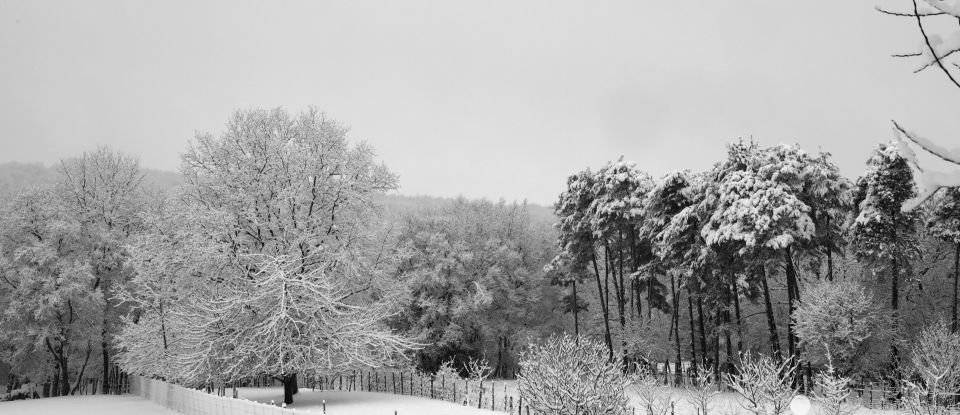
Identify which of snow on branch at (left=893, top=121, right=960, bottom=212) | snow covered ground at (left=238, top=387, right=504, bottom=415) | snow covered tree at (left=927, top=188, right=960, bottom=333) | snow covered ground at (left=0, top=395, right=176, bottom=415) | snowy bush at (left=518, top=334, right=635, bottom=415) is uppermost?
snow covered tree at (left=927, top=188, right=960, bottom=333)

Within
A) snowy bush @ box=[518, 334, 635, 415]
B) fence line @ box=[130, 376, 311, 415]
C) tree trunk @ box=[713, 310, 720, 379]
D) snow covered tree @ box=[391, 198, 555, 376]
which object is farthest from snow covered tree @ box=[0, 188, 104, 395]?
tree trunk @ box=[713, 310, 720, 379]

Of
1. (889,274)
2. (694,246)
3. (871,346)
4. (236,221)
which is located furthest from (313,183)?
(889,274)

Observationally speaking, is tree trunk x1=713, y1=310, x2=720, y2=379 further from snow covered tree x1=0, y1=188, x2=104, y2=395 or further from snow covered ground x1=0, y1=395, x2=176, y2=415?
snow covered tree x1=0, y1=188, x2=104, y2=395

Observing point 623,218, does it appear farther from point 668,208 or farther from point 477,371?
point 477,371

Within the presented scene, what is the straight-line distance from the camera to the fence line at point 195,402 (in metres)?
19.5

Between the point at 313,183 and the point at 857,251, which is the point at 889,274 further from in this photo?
the point at 313,183

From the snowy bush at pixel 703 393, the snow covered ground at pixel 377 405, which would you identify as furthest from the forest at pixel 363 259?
the snow covered ground at pixel 377 405

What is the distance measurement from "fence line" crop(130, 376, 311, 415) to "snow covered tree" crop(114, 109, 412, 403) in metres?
1.01

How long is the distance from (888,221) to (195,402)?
30413 mm

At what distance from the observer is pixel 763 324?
45062 millimetres

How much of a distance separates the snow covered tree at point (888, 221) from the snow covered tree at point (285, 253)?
68.8 ft

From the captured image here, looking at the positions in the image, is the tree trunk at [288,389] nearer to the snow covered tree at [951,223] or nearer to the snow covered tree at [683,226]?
the snow covered tree at [683,226]

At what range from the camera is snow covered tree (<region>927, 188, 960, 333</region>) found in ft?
93.5

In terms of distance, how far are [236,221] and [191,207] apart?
2.09 m
